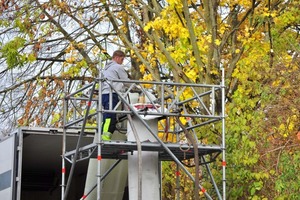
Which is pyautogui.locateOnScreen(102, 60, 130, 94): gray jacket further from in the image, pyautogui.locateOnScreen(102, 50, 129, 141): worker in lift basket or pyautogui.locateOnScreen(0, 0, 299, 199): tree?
pyautogui.locateOnScreen(0, 0, 299, 199): tree

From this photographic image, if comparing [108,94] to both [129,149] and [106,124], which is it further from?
[129,149]

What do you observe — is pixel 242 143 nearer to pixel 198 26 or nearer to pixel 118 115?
pixel 118 115

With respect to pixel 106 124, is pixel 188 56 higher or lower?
higher

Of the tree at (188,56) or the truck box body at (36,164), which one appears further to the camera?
the tree at (188,56)

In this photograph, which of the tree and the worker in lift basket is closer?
the worker in lift basket

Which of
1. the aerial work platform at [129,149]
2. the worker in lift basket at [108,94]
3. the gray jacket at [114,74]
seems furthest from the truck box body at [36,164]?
the gray jacket at [114,74]

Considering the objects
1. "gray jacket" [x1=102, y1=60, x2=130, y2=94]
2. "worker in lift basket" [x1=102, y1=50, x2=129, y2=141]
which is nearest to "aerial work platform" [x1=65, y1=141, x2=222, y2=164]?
"worker in lift basket" [x1=102, y1=50, x2=129, y2=141]

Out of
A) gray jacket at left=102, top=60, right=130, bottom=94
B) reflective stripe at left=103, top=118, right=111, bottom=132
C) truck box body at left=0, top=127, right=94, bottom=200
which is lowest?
truck box body at left=0, top=127, right=94, bottom=200

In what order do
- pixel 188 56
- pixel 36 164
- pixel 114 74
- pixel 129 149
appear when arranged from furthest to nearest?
1. pixel 188 56
2. pixel 36 164
3. pixel 114 74
4. pixel 129 149

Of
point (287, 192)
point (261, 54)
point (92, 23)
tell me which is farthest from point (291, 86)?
point (92, 23)

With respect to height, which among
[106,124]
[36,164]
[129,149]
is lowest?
[36,164]

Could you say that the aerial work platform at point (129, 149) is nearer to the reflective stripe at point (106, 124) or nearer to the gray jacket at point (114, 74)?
the reflective stripe at point (106, 124)

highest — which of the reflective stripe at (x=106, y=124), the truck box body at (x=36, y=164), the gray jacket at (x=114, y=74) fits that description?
the gray jacket at (x=114, y=74)

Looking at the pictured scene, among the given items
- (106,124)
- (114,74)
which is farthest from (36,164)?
(114,74)
